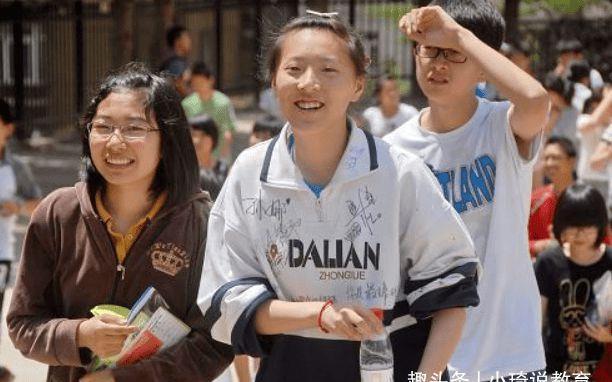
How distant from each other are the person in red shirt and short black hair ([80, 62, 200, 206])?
9.72ft

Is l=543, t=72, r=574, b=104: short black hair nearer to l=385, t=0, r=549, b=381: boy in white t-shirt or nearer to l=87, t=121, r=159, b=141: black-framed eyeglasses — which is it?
l=385, t=0, r=549, b=381: boy in white t-shirt

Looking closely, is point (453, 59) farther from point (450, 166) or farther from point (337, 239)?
point (337, 239)

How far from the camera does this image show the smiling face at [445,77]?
4.38 meters

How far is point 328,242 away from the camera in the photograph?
142 inches

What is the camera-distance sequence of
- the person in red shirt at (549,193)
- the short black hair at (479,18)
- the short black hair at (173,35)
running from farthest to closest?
the short black hair at (173,35)
the person in red shirt at (549,193)
the short black hair at (479,18)

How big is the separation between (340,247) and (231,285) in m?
0.30

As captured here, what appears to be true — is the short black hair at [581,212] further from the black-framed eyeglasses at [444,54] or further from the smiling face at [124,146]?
the smiling face at [124,146]

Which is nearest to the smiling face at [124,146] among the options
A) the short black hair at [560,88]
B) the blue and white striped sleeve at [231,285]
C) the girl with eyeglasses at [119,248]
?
the girl with eyeglasses at [119,248]

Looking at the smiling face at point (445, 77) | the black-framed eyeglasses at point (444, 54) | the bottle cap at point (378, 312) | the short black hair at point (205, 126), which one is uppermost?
the black-framed eyeglasses at point (444, 54)

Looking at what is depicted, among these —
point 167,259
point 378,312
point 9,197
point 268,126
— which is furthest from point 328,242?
point 268,126

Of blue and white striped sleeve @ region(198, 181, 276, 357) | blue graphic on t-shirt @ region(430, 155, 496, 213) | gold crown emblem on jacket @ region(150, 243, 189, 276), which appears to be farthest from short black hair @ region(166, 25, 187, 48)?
blue and white striped sleeve @ region(198, 181, 276, 357)

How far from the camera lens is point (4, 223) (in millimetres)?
7770

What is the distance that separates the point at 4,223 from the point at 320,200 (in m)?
4.45

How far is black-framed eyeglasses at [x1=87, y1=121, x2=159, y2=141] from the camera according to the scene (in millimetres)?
4145
